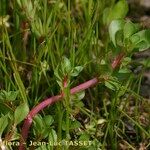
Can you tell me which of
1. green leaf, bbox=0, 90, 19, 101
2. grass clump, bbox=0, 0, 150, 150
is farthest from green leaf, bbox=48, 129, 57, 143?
green leaf, bbox=0, 90, 19, 101

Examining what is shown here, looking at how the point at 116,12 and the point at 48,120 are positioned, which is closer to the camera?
the point at 48,120

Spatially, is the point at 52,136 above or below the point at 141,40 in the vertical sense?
below

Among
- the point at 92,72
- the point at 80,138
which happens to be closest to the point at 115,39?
the point at 92,72

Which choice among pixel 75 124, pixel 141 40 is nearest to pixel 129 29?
pixel 141 40

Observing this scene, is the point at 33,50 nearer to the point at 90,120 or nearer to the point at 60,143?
the point at 90,120

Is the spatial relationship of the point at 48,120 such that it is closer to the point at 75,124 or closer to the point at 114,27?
the point at 75,124

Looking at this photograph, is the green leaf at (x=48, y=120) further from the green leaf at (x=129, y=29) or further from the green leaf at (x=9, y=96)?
the green leaf at (x=129, y=29)

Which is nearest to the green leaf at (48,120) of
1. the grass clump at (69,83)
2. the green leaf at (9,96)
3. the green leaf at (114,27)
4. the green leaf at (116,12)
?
the grass clump at (69,83)
